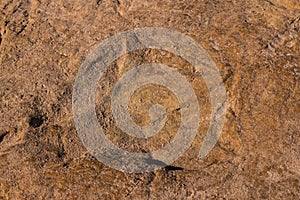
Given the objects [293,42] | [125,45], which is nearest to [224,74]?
[293,42]

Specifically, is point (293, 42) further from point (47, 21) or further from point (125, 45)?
point (47, 21)

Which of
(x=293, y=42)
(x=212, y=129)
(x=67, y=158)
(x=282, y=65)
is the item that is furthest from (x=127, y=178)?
(x=293, y=42)

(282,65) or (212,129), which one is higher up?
(282,65)

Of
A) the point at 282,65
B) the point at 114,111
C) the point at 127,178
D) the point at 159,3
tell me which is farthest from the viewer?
the point at 159,3

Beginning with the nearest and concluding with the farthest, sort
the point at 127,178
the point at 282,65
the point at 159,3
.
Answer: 1. the point at 127,178
2. the point at 282,65
3. the point at 159,3

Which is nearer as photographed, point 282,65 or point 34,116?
point 282,65

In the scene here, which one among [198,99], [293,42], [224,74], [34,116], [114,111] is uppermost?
[293,42]
